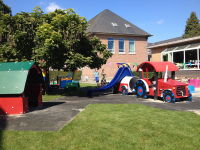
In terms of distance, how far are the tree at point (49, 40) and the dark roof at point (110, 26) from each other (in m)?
17.2

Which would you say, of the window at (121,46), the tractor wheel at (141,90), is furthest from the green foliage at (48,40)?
the window at (121,46)

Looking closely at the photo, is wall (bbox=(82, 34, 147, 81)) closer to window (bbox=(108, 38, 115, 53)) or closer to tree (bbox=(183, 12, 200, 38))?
window (bbox=(108, 38, 115, 53))

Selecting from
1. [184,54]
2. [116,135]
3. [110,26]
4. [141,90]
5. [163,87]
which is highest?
[110,26]

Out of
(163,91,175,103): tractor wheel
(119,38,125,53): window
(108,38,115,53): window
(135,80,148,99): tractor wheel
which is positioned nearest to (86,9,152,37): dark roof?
(108,38,115,53): window

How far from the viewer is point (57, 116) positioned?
6707 millimetres

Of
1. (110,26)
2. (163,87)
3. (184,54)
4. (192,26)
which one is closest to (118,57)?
(110,26)

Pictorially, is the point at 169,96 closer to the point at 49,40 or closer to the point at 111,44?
the point at 49,40

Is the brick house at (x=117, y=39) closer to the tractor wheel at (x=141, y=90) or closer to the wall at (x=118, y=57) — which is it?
the wall at (x=118, y=57)

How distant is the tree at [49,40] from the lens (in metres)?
10.8

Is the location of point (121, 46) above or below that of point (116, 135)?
above

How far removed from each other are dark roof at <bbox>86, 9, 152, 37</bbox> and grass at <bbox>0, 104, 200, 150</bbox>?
81.2 ft

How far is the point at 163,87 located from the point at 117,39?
22633 millimetres

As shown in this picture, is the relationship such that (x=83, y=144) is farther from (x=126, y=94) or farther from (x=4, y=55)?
(x=4, y=55)

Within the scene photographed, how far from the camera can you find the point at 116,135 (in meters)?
4.69
